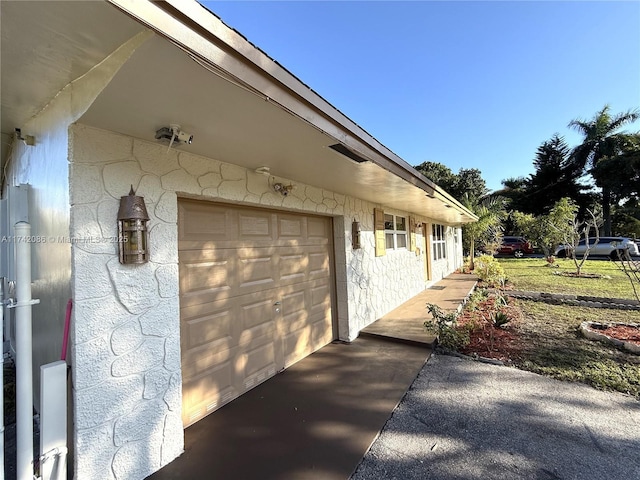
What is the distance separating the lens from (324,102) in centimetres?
203

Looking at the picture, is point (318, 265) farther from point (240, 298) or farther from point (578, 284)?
point (578, 284)

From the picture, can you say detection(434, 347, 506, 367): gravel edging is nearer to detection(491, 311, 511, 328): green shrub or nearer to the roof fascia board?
detection(491, 311, 511, 328): green shrub

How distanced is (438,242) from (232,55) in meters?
12.3

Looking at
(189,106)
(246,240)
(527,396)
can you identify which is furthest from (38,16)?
(527,396)

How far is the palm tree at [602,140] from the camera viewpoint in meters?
23.3

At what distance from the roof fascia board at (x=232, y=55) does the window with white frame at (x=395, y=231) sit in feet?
16.4

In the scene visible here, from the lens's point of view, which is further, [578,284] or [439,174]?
[439,174]

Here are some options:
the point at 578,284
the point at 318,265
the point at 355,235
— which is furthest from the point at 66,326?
the point at 578,284

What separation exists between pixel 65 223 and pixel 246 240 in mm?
1721

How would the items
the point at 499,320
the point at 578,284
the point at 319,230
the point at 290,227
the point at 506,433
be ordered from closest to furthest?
1. the point at 506,433
2. the point at 290,227
3. the point at 319,230
4. the point at 499,320
5. the point at 578,284

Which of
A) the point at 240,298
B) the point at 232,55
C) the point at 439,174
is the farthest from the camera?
the point at 439,174

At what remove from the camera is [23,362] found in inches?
69.2

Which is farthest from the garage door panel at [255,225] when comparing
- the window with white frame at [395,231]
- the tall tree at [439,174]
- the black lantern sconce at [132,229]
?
the tall tree at [439,174]

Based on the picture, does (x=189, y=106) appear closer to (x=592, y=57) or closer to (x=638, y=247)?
(x=592, y=57)
